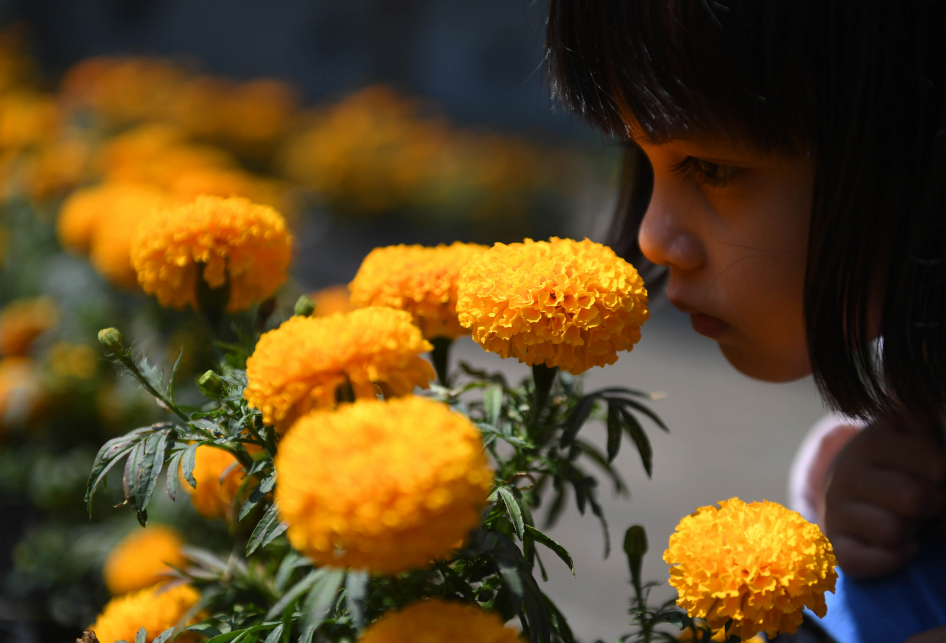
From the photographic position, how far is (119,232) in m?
1.19

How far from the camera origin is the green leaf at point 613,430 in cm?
62

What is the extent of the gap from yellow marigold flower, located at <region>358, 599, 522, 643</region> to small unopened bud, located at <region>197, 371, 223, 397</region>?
0.74 feet

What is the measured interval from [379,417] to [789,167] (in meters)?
0.43

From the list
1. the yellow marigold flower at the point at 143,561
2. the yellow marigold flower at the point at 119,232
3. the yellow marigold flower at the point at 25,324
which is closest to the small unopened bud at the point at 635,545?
the yellow marigold flower at the point at 143,561

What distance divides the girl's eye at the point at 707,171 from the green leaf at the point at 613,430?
22 cm

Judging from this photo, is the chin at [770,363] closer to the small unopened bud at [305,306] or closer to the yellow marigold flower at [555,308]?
the yellow marigold flower at [555,308]

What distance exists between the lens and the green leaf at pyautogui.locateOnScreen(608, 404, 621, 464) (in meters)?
0.62

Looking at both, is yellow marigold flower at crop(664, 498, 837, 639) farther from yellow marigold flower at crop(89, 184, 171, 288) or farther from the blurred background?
yellow marigold flower at crop(89, 184, 171, 288)

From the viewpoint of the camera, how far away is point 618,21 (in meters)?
0.59

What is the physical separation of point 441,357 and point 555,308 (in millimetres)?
213

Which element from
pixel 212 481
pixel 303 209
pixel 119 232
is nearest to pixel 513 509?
pixel 212 481

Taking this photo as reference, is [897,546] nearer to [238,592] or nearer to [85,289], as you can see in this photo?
[238,592]

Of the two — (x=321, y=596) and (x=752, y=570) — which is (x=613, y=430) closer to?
(x=752, y=570)

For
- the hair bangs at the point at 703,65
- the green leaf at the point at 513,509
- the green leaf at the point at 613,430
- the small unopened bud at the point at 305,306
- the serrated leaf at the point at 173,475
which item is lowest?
the serrated leaf at the point at 173,475
